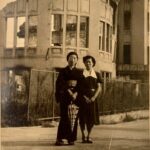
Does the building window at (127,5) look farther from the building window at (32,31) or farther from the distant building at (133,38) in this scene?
the building window at (32,31)

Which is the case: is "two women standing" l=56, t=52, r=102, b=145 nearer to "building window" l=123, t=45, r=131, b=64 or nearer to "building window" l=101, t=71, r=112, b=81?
"building window" l=101, t=71, r=112, b=81

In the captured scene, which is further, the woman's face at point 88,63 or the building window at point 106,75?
the building window at point 106,75

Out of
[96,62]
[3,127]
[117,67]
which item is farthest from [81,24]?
[3,127]

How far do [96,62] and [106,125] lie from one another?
1.17 ft

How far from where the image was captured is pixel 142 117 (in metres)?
2.66

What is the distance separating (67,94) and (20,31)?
362mm

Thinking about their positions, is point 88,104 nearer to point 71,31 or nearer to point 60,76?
point 60,76

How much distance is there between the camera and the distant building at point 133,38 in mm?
2584

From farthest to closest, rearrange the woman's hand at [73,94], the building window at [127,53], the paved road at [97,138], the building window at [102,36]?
the building window at [127,53]
the building window at [102,36]
the woman's hand at [73,94]
the paved road at [97,138]

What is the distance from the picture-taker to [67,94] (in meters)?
2.25

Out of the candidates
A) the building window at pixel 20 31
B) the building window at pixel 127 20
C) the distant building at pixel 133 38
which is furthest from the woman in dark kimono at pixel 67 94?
the building window at pixel 127 20

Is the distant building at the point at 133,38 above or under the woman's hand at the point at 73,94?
above

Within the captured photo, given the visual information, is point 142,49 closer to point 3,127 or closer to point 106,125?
point 106,125

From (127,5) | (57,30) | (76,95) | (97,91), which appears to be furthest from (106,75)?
(127,5)
